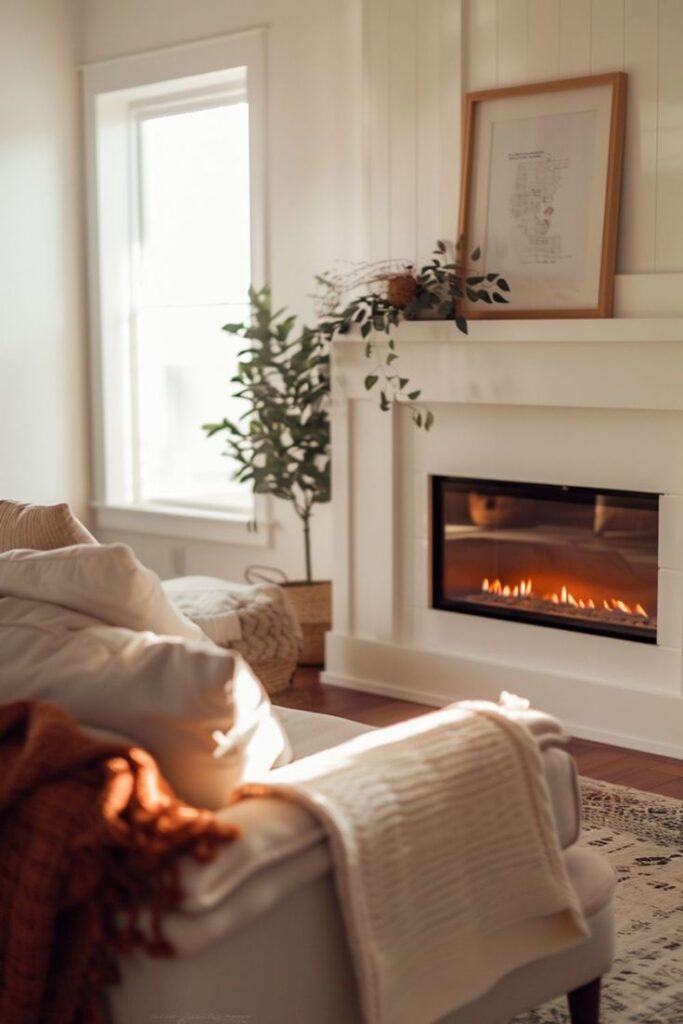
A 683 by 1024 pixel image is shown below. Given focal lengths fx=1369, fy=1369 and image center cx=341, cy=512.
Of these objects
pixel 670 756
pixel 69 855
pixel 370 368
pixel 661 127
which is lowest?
pixel 670 756

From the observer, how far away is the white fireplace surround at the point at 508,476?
411 centimetres

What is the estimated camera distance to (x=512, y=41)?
14.4 ft

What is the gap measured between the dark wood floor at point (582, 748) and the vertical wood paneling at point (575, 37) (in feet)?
6.88

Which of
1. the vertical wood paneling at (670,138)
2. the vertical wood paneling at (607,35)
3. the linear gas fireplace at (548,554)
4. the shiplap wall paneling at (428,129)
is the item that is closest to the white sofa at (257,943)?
the linear gas fireplace at (548,554)

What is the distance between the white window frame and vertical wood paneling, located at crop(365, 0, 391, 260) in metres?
0.93

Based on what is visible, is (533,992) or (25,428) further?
(25,428)

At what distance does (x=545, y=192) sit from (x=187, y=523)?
8.23 feet

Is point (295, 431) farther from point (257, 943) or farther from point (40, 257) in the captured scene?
point (257, 943)

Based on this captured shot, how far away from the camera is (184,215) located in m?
6.25

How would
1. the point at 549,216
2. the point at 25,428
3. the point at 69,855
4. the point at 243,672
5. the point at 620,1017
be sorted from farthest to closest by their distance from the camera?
1. the point at 25,428
2. the point at 549,216
3. the point at 620,1017
4. the point at 243,672
5. the point at 69,855

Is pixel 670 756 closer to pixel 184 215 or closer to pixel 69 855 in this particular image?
pixel 69 855

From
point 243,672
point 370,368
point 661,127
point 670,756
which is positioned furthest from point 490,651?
point 243,672

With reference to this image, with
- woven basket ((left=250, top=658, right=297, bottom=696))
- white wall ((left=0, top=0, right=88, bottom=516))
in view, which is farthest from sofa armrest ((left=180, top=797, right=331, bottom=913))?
white wall ((left=0, top=0, right=88, bottom=516))

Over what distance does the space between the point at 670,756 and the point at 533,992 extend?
82.4 inches
